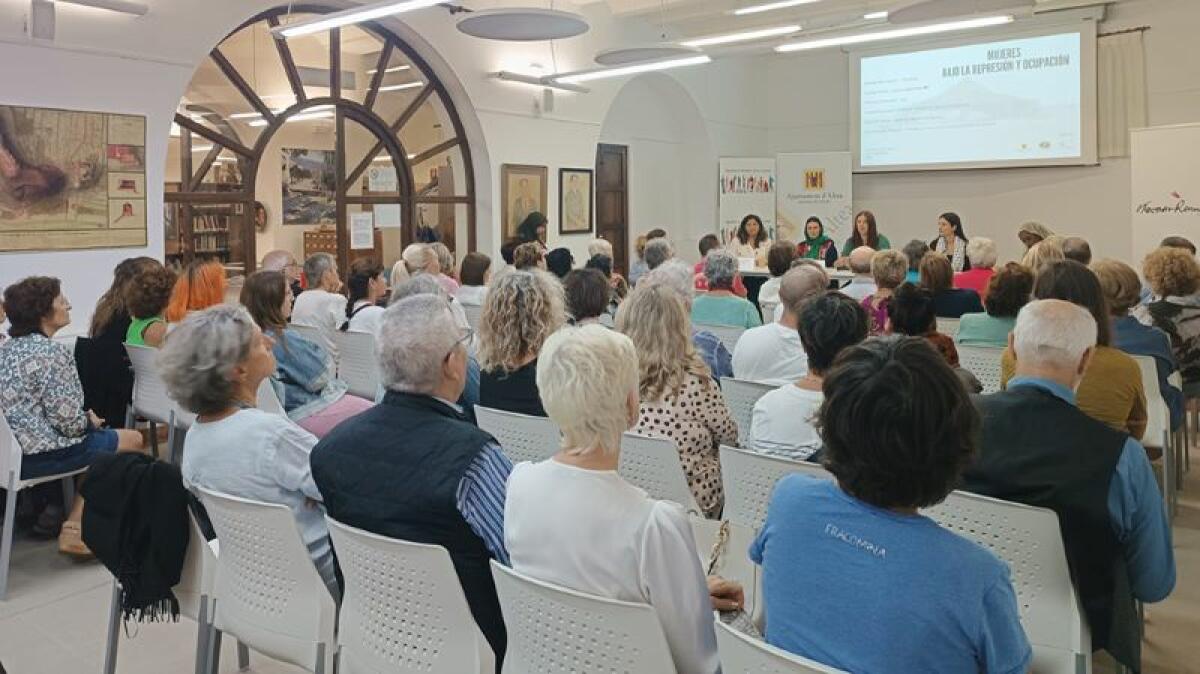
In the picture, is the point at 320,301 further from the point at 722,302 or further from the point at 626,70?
the point at 626,70

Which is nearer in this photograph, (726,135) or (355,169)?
(355,169)

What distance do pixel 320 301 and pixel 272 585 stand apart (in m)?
3.56

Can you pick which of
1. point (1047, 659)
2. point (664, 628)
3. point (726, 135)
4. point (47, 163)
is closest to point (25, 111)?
point (47, 163)

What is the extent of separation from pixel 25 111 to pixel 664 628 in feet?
20.0

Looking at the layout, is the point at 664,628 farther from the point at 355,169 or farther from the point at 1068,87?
the point at 1068,87

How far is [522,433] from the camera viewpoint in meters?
3.09

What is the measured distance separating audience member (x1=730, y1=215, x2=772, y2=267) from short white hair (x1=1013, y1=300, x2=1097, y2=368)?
836cm

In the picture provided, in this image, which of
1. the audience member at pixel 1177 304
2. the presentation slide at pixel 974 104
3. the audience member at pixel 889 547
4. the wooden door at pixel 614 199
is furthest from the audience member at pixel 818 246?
the audience member at pixel 889 547

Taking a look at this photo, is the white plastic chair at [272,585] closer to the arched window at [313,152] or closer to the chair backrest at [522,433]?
the chair backrest at [522,433]

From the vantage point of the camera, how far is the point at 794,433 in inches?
112

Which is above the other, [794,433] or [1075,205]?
[1075,205]

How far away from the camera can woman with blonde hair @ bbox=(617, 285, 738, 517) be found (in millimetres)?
3072

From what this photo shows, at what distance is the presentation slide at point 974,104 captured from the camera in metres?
10.3

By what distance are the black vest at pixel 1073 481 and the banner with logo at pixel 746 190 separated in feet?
33.0
